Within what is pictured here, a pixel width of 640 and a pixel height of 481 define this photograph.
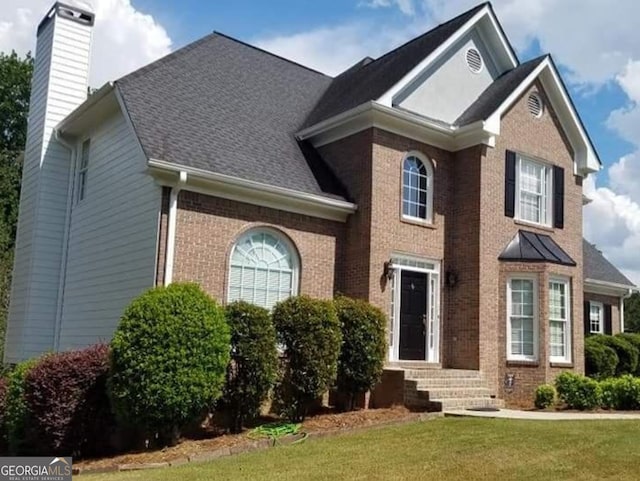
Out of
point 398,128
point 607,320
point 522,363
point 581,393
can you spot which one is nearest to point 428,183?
point 398,128

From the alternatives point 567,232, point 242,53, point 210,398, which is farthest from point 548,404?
point 242,53

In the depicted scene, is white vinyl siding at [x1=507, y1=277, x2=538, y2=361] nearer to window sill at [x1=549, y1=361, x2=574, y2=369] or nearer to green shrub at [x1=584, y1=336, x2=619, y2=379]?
window sill at [x1=549, y1=361, x2=574, y2=369]

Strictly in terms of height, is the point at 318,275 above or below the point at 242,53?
below

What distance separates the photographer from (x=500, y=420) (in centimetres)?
1080

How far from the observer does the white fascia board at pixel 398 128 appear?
14.4 m

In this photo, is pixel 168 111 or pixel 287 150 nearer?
pixel 168 111

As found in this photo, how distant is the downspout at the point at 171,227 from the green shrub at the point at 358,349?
122 inches

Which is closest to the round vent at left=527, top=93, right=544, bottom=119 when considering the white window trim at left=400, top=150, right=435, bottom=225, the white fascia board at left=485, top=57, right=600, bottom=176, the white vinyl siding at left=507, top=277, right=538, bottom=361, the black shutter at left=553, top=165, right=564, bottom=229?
the white fascia board at left=485, top=57, right=600, bottom=176

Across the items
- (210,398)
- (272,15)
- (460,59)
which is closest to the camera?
(210,398)

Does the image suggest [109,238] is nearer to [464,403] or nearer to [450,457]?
[464,403]

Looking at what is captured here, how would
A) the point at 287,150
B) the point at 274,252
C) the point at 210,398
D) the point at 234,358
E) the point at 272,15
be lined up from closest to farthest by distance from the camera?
the point at 210,398, the point at 234,358, the point at 272,15, the point at 274,252, the point at 287,150

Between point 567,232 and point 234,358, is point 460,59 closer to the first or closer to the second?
point 567,232

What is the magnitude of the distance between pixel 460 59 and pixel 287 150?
5.15m

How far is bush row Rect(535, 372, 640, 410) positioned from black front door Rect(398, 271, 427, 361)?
302 centimetres
